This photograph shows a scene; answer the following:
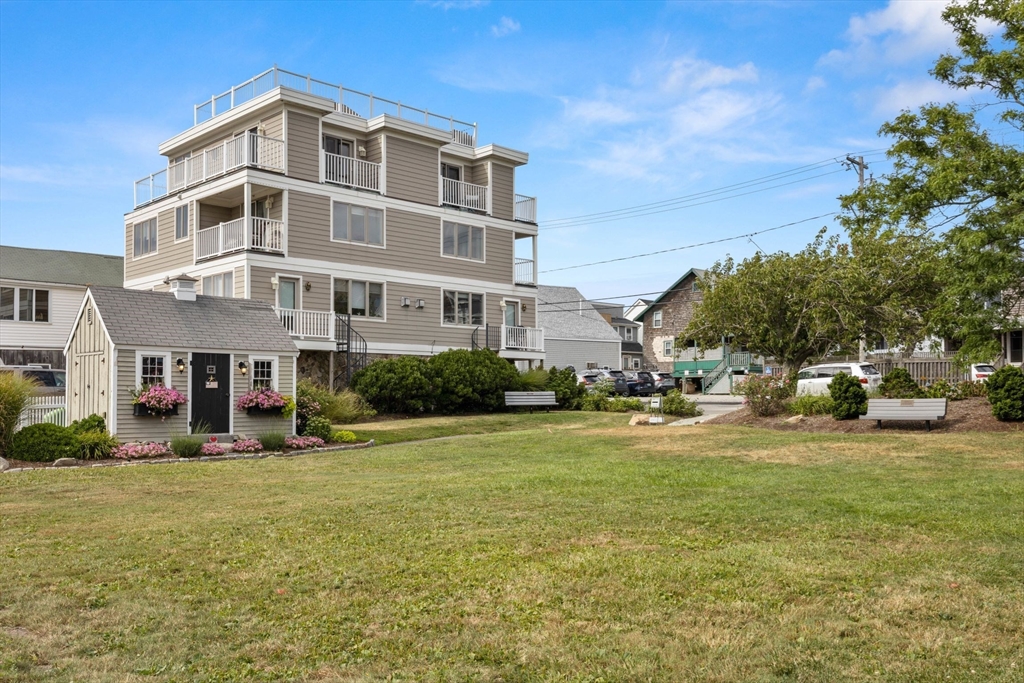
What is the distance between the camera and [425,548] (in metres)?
8.56

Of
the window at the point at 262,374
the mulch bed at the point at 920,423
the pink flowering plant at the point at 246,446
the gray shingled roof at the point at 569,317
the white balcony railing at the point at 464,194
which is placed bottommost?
the pink flowering plant at the point at 246,446

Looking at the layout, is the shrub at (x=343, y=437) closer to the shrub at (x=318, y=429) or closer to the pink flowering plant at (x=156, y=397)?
the shrub at (x=318, y=429)

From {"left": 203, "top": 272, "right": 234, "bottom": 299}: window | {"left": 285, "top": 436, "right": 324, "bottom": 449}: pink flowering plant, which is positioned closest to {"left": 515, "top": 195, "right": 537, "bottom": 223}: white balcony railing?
{"left": 203, "top": 272, "right": 234, "bottom": 299}: window

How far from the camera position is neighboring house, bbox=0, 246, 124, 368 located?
3712 centimetres

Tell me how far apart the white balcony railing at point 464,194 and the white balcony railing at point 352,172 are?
3.17 m

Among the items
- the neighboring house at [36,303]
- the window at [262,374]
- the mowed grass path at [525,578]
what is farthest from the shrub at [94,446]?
the neighboring house at [36,303]

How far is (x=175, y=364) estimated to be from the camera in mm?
20156

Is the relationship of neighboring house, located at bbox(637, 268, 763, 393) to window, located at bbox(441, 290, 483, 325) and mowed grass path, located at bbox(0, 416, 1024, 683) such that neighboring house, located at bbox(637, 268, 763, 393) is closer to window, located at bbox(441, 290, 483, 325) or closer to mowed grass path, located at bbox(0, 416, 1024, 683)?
window, located at bbox(441, 290, 483, 325)

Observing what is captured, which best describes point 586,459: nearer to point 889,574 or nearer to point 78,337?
point 889,574

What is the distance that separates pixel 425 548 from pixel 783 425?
52.8 feet

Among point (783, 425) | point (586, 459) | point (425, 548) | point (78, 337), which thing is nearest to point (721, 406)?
point (783, 425)

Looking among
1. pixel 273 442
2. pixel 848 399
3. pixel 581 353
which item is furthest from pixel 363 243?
pixel 581 353

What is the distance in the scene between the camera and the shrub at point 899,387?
23906 mm

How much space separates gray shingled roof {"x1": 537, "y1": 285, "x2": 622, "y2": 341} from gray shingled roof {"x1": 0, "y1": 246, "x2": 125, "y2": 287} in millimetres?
30493
